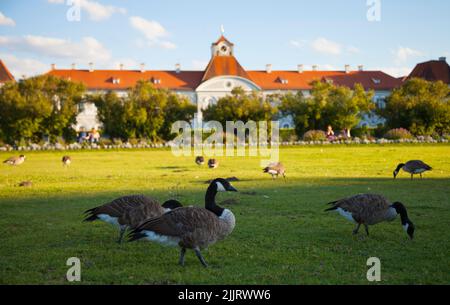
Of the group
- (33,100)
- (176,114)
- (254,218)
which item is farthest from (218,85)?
(254,218)

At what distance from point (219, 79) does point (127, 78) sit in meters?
19.2

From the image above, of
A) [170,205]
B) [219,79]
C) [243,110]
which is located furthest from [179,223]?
[219,79]

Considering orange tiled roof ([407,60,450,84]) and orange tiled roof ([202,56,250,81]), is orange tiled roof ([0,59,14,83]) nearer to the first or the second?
orange tiled roof ([202,56,250,81])

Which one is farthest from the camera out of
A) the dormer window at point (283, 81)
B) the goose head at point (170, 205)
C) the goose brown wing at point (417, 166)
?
the dormer window at point (283, 81)

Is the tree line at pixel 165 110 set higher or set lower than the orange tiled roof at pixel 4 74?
lower

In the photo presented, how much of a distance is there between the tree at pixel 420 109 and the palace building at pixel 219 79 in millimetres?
36635

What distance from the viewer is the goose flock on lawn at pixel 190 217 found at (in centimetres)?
695

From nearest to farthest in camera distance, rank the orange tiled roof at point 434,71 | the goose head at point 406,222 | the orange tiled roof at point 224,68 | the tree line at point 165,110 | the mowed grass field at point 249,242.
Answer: the mowed grass field at point 249,242, the goose head at point 406,222, the tree line at point 165,110, the orange tiled roof at point 434,71, the orange tiled roof at point 224,68

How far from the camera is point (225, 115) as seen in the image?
5312 cm

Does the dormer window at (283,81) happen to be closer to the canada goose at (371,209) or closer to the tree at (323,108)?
the tree at (323,108)

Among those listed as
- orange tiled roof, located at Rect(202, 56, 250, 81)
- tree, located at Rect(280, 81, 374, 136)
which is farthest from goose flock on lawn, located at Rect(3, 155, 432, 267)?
orange tiled roof, located at Rect(202, 56, 250, 81)

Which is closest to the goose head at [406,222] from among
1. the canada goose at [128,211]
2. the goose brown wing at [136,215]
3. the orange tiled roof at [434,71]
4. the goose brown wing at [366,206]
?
the goose brown wing at [366,206]

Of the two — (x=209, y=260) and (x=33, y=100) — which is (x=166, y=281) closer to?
(x=209, y=260)
